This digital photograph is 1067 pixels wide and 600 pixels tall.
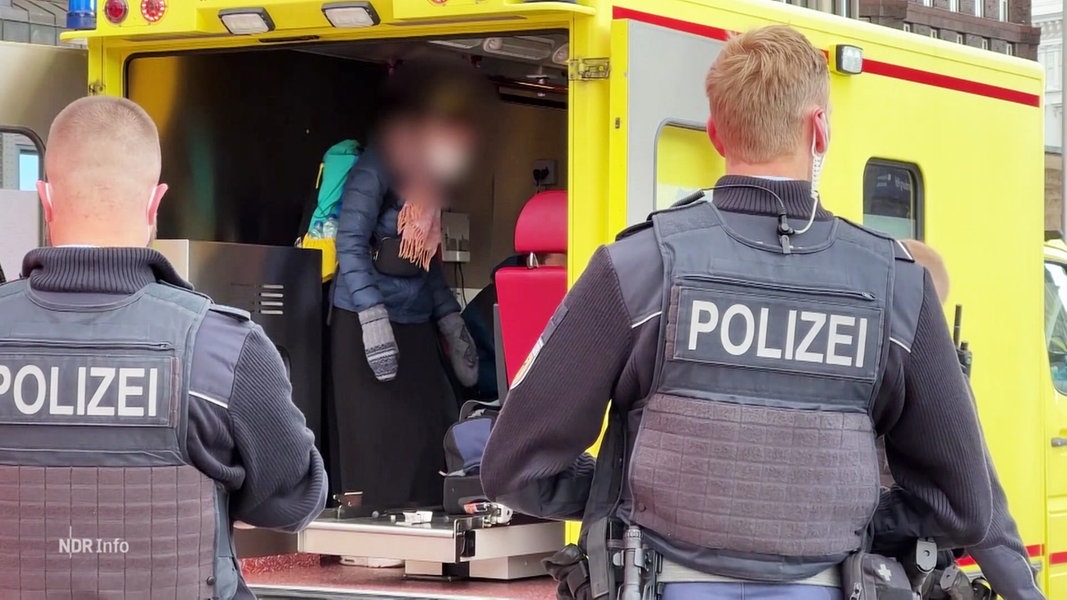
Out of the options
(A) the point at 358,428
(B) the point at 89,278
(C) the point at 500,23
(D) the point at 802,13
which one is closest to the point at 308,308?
(A) the point at 358,428

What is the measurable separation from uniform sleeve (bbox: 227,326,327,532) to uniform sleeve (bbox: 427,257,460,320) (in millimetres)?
2908

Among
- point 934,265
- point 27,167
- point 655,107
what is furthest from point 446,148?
point 934,265

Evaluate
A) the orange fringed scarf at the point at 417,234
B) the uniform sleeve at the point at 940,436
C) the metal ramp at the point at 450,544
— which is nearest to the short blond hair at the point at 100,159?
the uniform sleeve at the point at 940,436

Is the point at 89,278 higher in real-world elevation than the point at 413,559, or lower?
higher

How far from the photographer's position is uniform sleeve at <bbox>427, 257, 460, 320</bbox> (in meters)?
5.62

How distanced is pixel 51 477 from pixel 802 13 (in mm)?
2834

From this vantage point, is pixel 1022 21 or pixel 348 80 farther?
pixel 1022 21

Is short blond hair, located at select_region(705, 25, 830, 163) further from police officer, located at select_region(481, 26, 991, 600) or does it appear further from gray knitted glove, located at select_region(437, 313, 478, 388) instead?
gray knitted glove, located at select_region(437, 313, 478, 388)

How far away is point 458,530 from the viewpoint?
14.9ft

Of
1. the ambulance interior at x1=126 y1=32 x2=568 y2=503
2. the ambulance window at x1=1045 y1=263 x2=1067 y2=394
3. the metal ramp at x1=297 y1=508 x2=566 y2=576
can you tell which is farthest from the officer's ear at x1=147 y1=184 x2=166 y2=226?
the ambulance window at x1=1045 y1=263 x2=1067 y2=394

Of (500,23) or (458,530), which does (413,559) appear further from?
(500,23)

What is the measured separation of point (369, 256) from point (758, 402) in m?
3.06

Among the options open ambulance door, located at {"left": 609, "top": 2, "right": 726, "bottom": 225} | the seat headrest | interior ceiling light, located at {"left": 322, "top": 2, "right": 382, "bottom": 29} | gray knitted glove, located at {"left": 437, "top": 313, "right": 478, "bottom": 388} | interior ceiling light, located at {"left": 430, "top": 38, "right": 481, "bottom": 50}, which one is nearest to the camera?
open ambulance door, located at {"left": 609, "top": 2, "right": 726, "bottom": 225}

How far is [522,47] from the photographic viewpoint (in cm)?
554
